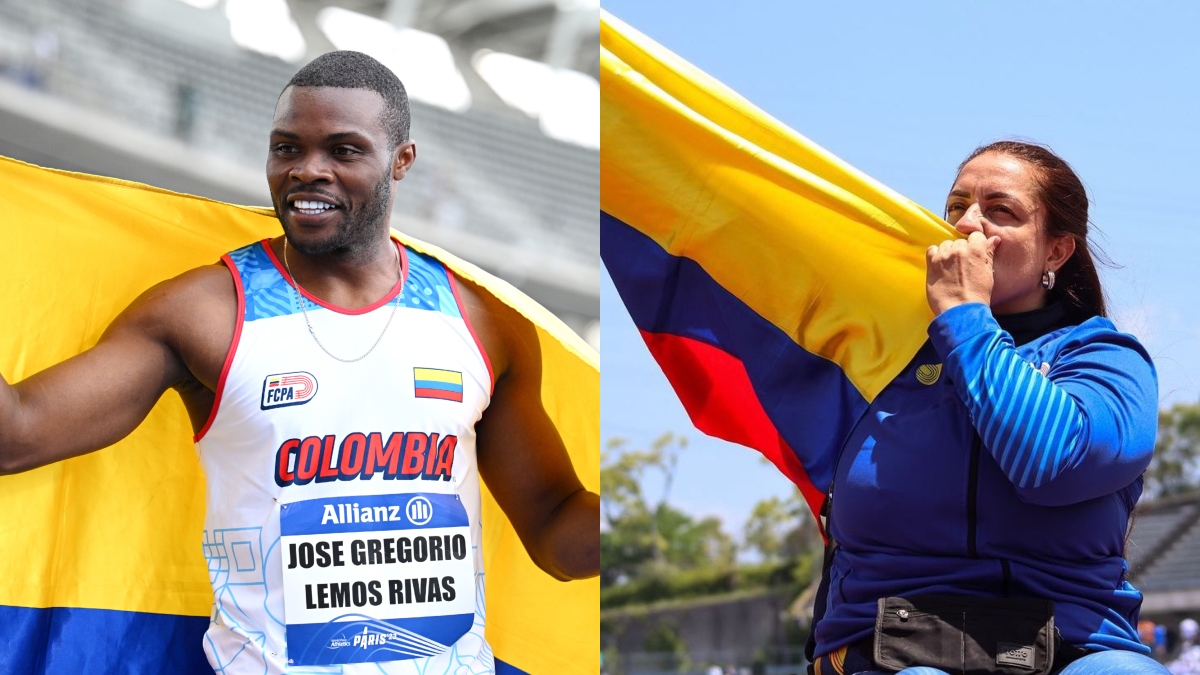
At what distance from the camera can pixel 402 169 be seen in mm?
2328

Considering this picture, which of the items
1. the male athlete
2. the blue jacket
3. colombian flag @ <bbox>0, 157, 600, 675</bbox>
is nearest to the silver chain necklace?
the male athlete

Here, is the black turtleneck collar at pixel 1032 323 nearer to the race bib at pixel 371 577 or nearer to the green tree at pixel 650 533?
the race bib at pixel 371 577

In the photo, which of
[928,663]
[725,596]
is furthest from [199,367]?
[725,596]

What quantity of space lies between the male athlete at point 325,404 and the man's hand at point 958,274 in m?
0.78

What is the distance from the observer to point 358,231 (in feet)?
7.38

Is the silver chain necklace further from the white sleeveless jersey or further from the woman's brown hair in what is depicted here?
the woman's brown hair

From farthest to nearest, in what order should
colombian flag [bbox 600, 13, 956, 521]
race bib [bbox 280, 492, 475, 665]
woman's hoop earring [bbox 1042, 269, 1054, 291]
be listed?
1. colombian flag [bbox 600, 13, 956, 521]
2. woman's hoop earring [bbox 1042, 269, 1054, 291]
3. race bib [bbox 280, 492, 475, 665]

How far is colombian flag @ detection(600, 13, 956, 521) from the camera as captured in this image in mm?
2502

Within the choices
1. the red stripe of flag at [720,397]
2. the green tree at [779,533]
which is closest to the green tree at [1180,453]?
the green tree at [779,533]

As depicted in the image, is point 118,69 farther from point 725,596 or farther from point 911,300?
point 725,596

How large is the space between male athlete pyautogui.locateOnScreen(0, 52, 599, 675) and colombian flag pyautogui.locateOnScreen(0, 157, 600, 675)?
84mm

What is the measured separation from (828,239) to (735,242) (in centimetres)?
18

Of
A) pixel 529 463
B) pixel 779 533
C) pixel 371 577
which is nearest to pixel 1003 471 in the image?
pixel 529 463

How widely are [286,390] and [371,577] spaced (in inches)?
13.0
